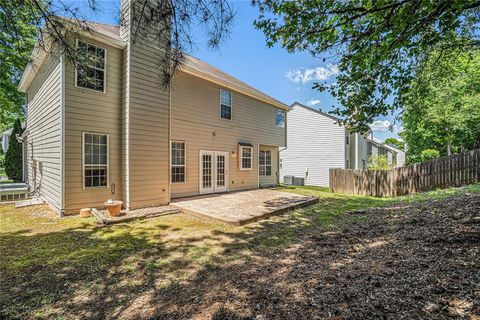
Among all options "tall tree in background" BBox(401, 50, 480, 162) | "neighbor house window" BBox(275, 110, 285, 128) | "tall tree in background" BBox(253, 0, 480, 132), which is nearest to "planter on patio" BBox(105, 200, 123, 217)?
"tall tree in background" BBox(253, 0, 480, 132)

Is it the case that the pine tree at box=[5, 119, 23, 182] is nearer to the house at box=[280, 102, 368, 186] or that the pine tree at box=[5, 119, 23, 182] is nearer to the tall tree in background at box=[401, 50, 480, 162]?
the house at box=[280, 102, 368, 186]

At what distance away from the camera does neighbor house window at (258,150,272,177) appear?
47.3 ft

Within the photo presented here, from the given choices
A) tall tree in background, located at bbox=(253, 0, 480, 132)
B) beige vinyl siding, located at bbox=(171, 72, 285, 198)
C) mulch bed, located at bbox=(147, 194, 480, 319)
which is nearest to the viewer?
mulch bed, located at bbox=(147, 194, 480, 319)

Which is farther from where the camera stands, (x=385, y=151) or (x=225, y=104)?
(x=385, y=151)

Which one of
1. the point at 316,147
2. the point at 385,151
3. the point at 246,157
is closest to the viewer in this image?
the point at 246,157

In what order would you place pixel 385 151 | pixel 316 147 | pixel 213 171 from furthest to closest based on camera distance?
pixel 385 151 → pixel 316 147 → pixel 213 171

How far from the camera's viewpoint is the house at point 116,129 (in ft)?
22.0

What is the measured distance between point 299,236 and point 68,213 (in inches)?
256

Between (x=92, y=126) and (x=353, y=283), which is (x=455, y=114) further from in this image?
(x=92, y=126)

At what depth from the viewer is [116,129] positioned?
300 inches

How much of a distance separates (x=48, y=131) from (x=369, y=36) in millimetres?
9820

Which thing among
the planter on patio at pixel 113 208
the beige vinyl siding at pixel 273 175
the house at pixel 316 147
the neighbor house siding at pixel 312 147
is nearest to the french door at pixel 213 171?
the beige vinyl siding at pixel 273 175

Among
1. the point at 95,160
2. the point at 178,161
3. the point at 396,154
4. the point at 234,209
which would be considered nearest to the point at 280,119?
the point at 178,161

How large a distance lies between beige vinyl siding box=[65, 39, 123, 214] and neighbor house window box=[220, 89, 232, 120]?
16.1 ft
